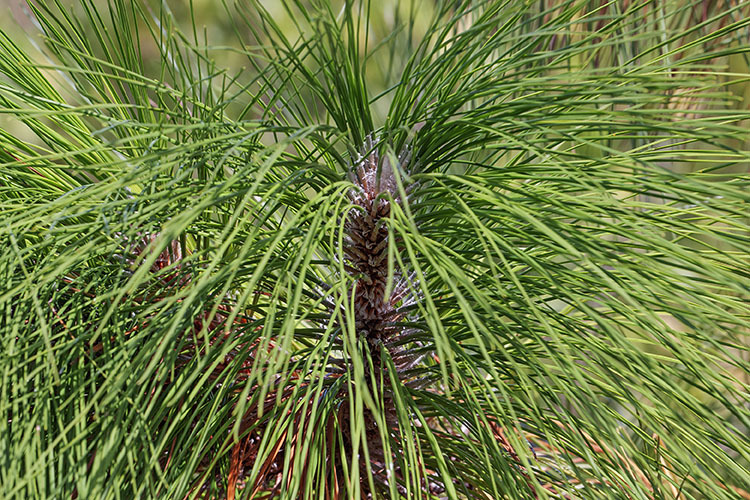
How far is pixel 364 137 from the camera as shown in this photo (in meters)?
0.36

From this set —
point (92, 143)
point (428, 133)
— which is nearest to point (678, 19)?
point (428, 133)

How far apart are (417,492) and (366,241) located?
0.13 meters

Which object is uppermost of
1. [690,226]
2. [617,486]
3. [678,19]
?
[678,19]

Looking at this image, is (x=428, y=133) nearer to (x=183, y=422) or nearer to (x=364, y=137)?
(x=364, y=137)

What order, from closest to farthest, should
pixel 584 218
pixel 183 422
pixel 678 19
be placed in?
pixel 584 218
pixel 183 422
pixel 678 19

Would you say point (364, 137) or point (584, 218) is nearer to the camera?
point (584, 218)

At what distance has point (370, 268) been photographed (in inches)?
13.8

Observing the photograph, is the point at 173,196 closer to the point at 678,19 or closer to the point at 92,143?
the point at 92,143

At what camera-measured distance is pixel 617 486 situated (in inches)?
12.3

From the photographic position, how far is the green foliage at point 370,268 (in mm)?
253

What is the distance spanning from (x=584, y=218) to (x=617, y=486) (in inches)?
5.8

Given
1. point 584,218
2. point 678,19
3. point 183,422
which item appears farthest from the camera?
point 678,19

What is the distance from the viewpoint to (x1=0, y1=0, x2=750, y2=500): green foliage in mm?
253

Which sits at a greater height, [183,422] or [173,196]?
[173,196]
